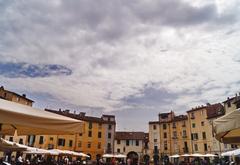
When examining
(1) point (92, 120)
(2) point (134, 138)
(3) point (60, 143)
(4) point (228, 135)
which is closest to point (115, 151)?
(2) point (134, 138)

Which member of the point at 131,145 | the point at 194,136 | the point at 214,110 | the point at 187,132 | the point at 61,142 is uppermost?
the point at 214,110

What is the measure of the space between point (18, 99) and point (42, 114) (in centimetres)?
5121

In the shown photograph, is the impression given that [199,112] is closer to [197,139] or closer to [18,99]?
[197,139]

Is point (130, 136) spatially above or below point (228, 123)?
above

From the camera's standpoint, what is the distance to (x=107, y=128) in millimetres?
70062

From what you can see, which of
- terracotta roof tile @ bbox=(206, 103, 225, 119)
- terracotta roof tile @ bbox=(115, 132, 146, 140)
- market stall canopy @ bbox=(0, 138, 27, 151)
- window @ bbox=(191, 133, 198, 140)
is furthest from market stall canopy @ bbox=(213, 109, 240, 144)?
terracotta roof tile @ bbox=(115, 132, 146, 140)

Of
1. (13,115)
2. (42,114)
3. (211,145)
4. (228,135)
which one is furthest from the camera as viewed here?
(211,145)

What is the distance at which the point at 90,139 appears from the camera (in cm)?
6662

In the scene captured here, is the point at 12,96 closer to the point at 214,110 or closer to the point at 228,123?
the point at 214,110

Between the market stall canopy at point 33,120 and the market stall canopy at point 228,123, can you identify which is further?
the market stall canopy at point 228,123

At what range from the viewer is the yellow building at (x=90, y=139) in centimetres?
6016

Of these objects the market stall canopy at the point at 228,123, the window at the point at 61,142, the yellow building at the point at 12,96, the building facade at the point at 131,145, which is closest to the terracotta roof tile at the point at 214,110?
the building facade at the point at 131,145

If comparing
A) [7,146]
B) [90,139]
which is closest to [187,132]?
[90,139]

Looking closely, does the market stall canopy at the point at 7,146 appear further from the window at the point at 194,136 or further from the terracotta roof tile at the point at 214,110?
the window at the point at 194,136
